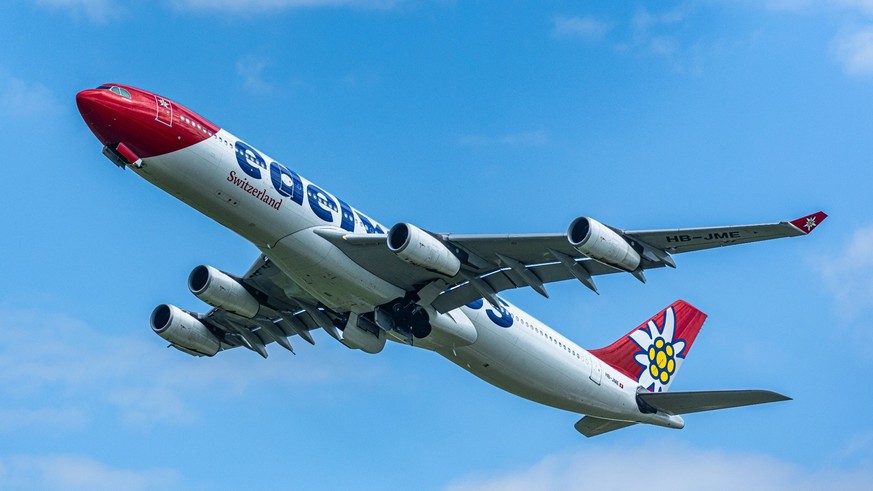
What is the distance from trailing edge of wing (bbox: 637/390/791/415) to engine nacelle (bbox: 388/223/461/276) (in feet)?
38.5

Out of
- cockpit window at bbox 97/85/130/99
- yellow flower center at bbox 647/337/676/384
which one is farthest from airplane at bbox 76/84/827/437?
yellow flower center at bbox 647/337/676/384

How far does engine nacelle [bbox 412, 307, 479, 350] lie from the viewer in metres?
36.1

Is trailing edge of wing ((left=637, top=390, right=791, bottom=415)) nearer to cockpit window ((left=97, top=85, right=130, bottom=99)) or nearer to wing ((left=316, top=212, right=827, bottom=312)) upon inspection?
wing ((left=316, top=212, right=827, bottom=312))

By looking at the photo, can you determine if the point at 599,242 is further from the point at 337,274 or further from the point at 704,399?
the point at 704,399

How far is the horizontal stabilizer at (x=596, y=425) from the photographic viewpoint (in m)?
43.5

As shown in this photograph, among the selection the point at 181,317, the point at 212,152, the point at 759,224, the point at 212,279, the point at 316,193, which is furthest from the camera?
the point at 181,317

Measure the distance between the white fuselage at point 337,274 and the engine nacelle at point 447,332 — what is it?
35cm

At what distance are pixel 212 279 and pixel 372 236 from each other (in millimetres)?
6776

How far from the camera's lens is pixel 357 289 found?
35.3 m

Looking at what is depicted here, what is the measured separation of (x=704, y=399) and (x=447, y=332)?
10.4m

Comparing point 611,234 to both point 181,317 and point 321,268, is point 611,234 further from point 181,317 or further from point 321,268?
point 181,317

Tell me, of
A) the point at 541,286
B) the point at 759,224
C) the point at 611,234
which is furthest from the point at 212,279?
the point at 759,224

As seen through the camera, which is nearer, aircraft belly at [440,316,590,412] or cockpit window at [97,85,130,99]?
cockpit window at [97,85,130,99]

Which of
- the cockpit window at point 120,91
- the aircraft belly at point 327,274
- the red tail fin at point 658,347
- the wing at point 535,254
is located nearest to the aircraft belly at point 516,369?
the wing at point 535,254
